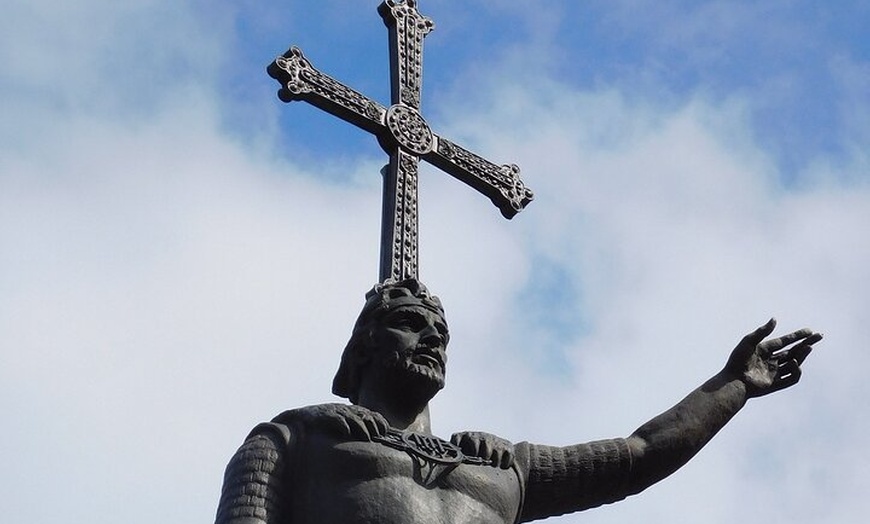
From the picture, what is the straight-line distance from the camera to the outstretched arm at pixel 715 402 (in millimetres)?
9609

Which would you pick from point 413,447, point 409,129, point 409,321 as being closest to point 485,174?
point 409,129

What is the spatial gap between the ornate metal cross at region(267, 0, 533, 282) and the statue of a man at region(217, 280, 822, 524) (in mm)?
958

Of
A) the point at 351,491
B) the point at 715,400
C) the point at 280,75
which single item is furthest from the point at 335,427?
the point at 280,75

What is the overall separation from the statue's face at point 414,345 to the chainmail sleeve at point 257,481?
775 mm

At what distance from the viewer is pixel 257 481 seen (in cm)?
878

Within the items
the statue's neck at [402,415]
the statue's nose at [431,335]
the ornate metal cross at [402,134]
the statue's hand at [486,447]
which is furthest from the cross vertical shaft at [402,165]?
the statue's hand at [486,447]

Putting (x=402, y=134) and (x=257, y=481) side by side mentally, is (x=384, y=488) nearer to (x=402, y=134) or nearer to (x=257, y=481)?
(x=257, y=481)

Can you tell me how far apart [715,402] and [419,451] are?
176 cm

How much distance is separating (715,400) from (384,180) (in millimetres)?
2689

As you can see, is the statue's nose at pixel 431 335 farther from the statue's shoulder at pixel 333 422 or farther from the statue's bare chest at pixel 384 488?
→ the statue's bare chest at pixel 384 488

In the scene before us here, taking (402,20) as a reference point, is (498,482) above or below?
below

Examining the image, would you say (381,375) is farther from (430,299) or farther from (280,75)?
(280,75)

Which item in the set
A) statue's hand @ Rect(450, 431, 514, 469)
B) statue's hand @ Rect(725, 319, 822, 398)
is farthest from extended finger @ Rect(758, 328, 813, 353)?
statue's hand @ Rect(450, 431, 514, 469)

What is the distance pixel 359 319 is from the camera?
32.4 ft
